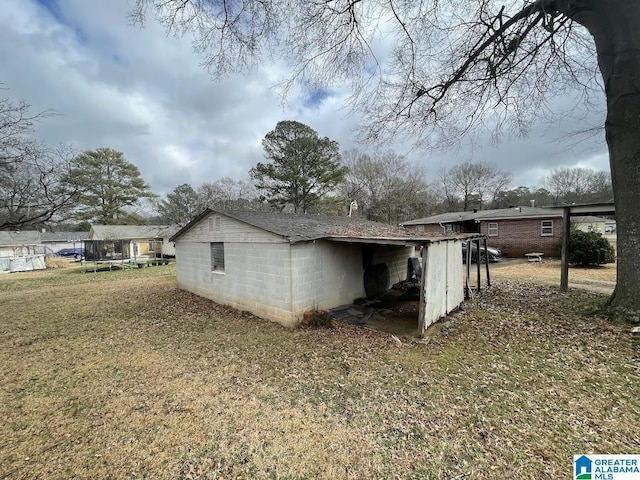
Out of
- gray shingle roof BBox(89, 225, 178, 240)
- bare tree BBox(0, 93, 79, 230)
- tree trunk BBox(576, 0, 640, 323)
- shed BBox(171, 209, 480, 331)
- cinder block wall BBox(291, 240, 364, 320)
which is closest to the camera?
bare tree BBox(0, 93, 79, 230)

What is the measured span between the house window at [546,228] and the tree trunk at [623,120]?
14.6 metres

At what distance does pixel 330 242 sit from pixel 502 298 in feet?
19.3

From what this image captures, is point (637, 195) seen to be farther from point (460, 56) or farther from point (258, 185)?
point (258, 185)

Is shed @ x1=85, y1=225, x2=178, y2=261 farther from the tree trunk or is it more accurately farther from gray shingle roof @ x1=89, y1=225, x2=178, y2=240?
the tree trunk

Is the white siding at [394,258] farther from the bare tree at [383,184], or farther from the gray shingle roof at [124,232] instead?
the gray shingle roof at [124,232]

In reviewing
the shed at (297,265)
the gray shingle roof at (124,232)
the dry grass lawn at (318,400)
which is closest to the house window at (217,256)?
the shed at (297,265)

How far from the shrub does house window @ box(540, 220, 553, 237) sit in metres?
3.75

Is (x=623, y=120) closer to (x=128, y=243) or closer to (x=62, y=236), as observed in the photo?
(x=128, y=243)

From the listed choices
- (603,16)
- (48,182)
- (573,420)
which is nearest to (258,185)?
(48,182)

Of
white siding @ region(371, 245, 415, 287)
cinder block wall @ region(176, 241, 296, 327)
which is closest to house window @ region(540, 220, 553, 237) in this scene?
white siding @ region(371, 245, 415, 287)

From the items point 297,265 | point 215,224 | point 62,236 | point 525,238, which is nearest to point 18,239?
point 62,236

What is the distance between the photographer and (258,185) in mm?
25609

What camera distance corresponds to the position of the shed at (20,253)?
71.2ft

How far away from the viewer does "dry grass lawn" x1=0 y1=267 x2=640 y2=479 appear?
2.67m
